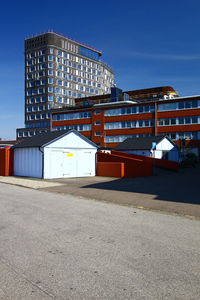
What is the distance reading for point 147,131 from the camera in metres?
60.5

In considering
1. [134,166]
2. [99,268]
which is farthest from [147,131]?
A: [99,268]

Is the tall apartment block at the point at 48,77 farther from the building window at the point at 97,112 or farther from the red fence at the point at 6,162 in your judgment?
the red fence at the point at 6,162

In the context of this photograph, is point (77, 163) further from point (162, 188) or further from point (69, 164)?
point (162, 188)

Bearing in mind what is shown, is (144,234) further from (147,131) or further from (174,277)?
(147,131)

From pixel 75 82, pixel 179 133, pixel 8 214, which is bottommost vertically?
pixel 8 214

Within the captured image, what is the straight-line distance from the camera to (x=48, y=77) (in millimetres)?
101062

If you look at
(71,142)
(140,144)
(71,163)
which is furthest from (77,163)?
(140,144)

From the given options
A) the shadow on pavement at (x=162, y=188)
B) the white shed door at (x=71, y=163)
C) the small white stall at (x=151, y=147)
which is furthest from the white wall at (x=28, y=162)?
the small white stall at (x=151, y=147)

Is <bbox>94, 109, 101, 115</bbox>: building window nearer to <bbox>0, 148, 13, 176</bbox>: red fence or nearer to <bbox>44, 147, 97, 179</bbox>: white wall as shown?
<bbox>44, 147, 97, 179</bbox>: white wall

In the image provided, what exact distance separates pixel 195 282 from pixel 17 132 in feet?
336

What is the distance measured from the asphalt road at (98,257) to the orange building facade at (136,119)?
49.1 m

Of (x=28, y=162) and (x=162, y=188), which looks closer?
(x=162, y=188)

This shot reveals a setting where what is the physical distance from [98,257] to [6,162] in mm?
23190

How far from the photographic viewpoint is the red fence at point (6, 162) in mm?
26938
